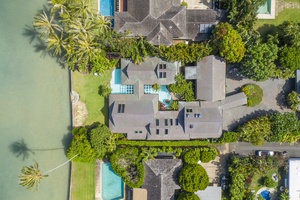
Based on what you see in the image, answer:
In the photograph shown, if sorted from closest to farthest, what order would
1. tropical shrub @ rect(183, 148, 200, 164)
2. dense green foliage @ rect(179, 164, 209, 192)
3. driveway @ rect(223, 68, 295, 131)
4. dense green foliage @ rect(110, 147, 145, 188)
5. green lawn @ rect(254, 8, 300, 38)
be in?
dense green foliage @ rect(179, 164, 209, 192) → dense green foliage @ rect(110, 147, 145, 188) → tropical shrub @ rect(183, 148, 200, 164) → green lawn @ rect(254, 8, 300, 38) → driveway @ rect(223, 68, 295, 131)

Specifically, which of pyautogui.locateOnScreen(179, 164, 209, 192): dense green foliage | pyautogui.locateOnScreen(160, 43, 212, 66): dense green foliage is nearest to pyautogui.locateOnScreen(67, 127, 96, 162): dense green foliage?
pyautogui.locateOnScreen(179, 164, 209, 192): dense green foliage

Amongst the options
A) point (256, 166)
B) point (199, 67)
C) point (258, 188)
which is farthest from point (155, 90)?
point (258, 188)

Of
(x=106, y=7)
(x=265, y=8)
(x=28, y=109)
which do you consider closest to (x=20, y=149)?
(x=28, y=109)

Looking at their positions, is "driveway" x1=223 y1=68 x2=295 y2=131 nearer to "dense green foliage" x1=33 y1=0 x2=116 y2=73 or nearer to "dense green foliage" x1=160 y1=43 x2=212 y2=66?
"dense green foliage" x1=160 y1=43 x2=212 y2=66

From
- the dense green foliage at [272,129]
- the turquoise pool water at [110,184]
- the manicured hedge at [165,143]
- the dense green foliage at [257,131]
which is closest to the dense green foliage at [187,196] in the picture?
the manicured hedge at [165,143]

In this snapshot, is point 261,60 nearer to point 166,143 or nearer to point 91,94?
point 166,143

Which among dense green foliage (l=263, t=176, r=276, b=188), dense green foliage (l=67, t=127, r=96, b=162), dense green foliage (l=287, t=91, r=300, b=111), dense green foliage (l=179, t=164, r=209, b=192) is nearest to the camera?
dense green foliage (l=179, t=164, r=209, b=192)

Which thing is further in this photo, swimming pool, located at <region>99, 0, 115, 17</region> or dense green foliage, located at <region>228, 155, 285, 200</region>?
swimming pool, located at <region>99, 0, 115, 17</region>
